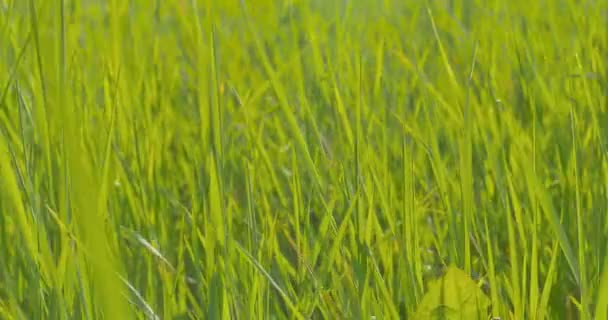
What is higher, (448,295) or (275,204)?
(448,295)

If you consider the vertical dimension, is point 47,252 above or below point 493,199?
above

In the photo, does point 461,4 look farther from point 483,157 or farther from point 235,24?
point 483,157

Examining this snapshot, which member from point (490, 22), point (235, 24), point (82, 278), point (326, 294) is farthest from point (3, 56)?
point (235, 24)

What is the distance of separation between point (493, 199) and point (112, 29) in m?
0.54

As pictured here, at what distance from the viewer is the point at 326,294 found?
1.87 feet

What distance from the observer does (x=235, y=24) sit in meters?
2.18

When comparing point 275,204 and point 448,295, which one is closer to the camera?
point 448,295

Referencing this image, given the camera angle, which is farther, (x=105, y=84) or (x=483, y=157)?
(x=483, y=157)

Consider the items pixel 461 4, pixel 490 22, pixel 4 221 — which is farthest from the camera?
pixel 461 4

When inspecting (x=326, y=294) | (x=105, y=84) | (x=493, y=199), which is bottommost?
(x=493, y=199)

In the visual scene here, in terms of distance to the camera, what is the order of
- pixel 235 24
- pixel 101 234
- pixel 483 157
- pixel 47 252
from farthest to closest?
pixel 235 24
pixel 483 157
pixel 47 252
pixel 101 234

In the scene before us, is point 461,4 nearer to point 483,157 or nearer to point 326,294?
point 483,157

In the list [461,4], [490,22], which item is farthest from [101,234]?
[461,4]

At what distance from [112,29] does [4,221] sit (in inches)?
8.8
